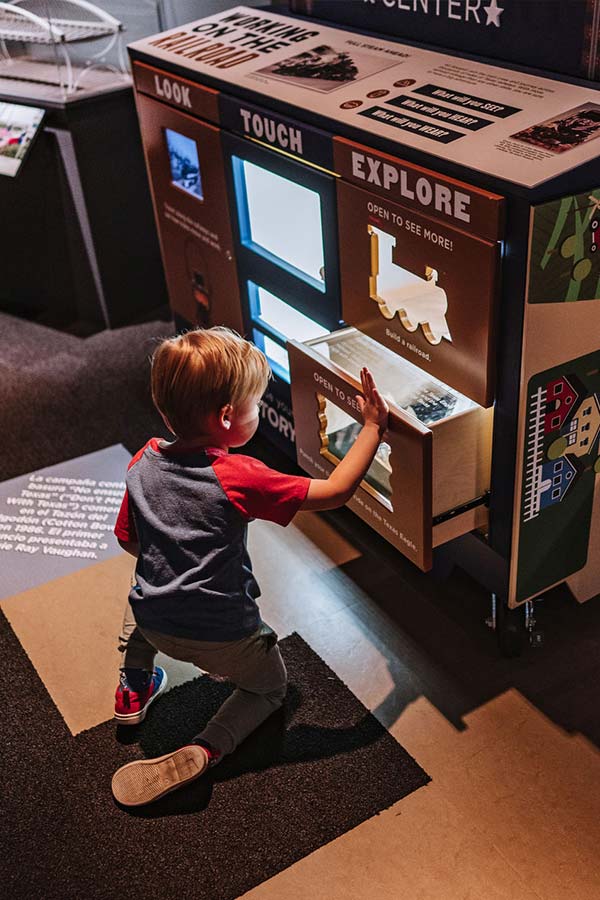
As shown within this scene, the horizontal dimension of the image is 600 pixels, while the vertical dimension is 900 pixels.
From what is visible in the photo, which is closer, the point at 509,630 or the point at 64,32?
the point at 509,630

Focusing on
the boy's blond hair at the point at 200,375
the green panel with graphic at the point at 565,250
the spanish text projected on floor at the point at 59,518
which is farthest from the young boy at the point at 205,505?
the spanish text projected on floor at the point at 59,518

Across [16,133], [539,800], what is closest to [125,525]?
[539,800]

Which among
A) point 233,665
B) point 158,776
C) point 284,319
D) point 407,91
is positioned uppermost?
point 407,91

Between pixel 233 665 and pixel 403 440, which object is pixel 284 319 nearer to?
pixel 403 440

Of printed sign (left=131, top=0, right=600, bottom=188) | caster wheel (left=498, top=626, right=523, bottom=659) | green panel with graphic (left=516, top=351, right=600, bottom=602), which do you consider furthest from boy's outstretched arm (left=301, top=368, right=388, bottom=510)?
caster wheel (left=498, top=626, right=523, bottom=659)

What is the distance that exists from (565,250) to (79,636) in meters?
1.36

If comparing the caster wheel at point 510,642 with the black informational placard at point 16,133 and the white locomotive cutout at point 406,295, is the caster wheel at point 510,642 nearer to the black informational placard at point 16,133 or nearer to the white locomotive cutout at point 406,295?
the white locomotive cutout at point 406,295

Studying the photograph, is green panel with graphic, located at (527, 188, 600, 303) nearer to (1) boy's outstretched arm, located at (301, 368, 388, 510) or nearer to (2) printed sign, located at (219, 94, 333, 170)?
(1) boy's outstretched arm, located at (301, 368, 388, 510)

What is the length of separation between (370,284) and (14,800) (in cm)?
122

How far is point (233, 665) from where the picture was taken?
177 cm

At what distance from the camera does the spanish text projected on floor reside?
2418mm

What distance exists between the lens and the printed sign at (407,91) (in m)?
1.57

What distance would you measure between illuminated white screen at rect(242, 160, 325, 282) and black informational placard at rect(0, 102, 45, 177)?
110 cm

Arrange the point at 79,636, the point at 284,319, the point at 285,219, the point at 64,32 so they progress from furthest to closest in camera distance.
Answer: the point at 64,32 → the point at 284,319 → the point at 285,219 → the point at 79,636
